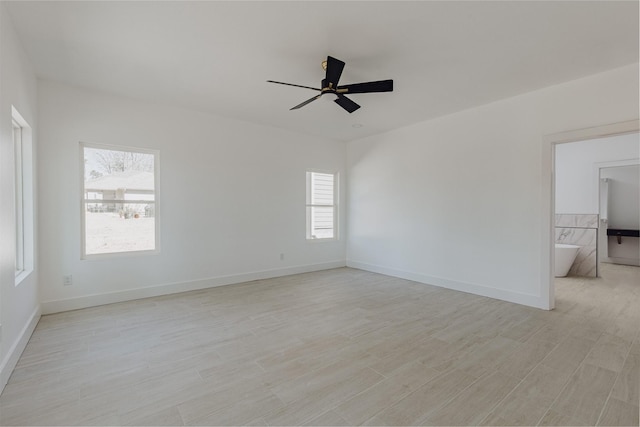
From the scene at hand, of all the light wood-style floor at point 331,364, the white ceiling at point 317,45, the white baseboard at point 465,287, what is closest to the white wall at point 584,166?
the light wood-style floor at point 331,364

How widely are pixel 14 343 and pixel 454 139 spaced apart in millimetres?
5630

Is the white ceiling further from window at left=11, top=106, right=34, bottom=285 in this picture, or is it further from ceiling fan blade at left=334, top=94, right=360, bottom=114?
window at left=11, top=106, right=34, bottom=285

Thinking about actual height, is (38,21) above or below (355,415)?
above

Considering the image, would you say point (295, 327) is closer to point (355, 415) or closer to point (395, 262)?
point (355, 415)

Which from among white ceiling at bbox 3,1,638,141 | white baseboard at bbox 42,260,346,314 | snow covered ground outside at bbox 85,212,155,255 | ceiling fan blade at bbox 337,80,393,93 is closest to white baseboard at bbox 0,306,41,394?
white baseboard at bbox 42,260,346,314

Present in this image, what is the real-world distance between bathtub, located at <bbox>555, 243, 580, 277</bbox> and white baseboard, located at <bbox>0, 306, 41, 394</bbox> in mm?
7475

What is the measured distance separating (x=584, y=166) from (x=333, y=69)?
6768mm

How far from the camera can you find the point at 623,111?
3.23 metres

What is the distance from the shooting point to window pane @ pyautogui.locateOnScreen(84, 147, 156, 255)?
3.98 meters

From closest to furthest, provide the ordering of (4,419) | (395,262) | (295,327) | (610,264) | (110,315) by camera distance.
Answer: (4,419), (295,327), (110,315), (395,262), (610,264)

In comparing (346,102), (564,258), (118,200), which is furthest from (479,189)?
(118,200)

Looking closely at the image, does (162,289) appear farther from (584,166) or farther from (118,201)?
(584,166)

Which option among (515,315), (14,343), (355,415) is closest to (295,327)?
(355,415)

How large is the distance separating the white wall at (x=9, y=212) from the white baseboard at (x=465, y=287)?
197 inches
